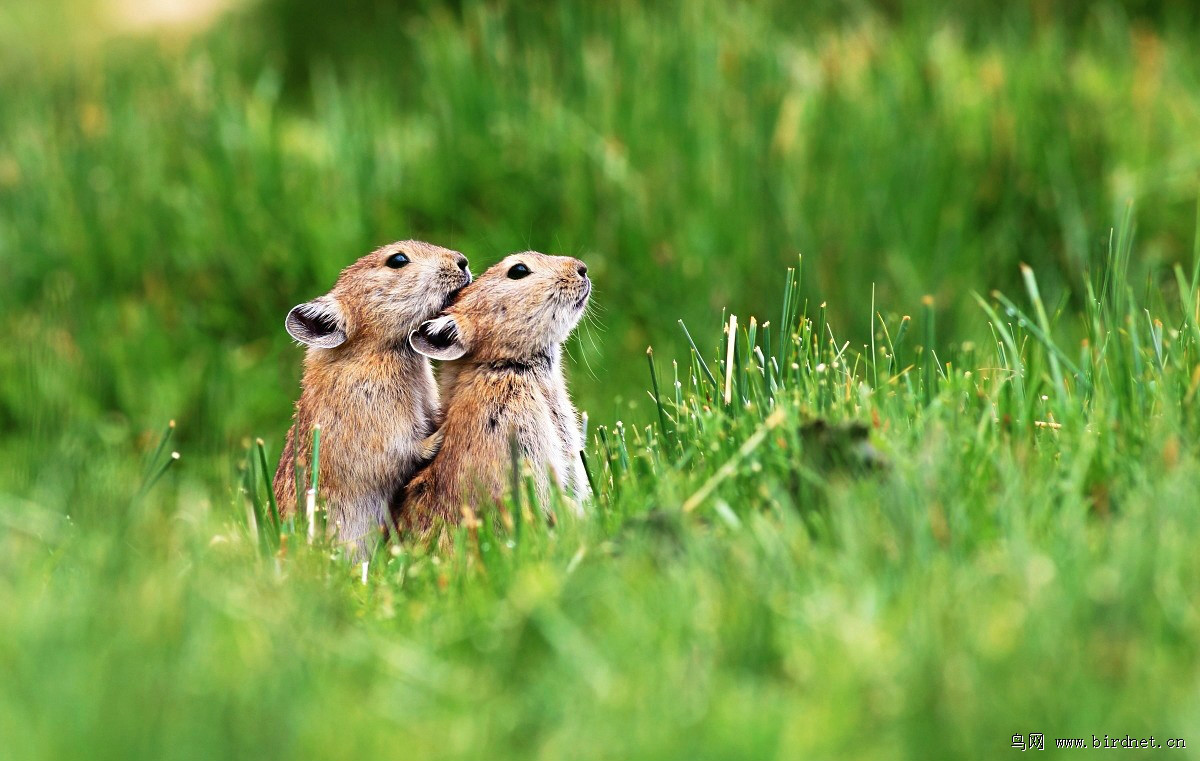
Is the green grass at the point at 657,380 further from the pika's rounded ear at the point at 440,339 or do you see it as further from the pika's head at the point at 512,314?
the pika's rounded ear at the point at 440,339

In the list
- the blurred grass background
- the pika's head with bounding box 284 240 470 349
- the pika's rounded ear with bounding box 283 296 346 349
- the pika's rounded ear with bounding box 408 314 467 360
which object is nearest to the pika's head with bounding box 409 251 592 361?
the pika's rounded ear with bounding box 408 314 467 360

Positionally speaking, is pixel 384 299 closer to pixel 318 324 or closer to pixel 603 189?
pixel 318 324

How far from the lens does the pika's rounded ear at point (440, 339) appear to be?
3972 mm

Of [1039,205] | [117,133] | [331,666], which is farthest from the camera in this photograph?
[117,133]

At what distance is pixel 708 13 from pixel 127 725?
7405 mm

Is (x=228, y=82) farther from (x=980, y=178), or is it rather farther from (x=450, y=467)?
(x=450, y=467)

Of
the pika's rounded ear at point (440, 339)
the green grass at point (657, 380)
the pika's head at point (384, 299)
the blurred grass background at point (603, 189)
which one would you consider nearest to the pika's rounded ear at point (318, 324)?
the pika's head at point (384, 299)

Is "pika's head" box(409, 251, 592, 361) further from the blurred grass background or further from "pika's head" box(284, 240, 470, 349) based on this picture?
the blurred grass background

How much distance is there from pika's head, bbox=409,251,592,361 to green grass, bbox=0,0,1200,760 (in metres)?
0.39

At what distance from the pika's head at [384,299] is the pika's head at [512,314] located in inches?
5.1

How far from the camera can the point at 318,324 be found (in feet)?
13.8

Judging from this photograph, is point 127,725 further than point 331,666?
No

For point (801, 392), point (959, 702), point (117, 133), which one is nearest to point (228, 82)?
point (117, 133)

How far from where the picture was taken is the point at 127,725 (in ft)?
6.43
